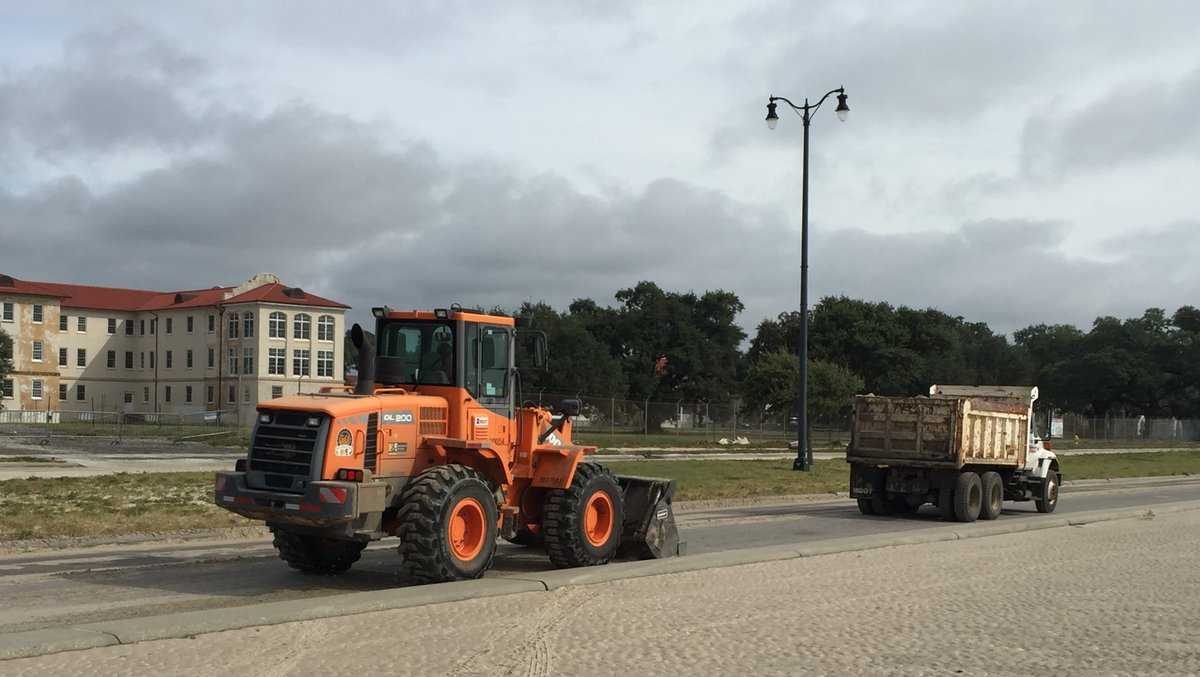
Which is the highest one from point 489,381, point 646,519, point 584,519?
point 489,381

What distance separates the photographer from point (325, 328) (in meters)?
106

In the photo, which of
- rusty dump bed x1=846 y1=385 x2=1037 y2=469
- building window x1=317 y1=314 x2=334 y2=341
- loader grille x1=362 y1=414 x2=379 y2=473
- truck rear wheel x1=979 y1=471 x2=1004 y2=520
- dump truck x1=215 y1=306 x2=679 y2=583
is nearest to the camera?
dump truck x1=215 y1=306 x2=679 y2=583

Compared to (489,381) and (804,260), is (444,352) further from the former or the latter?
(804,260)

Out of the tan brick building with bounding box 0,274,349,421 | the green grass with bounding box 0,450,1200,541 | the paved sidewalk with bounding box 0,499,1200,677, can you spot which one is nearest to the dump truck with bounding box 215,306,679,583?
the paved sidewalk with bounding box 0,499,1200,677

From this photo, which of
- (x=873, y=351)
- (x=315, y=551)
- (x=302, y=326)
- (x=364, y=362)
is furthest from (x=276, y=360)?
(x=364, y=362)

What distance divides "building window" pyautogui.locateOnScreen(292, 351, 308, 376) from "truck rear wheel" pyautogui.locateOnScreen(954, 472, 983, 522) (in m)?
87.5

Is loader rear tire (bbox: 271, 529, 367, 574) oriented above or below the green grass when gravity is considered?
above

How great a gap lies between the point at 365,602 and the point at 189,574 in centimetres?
361

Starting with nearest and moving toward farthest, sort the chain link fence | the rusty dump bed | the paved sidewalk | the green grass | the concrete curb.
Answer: the paved sidewalk < the concrete curb < the green grass < the rusty dump bed < the chain link fence

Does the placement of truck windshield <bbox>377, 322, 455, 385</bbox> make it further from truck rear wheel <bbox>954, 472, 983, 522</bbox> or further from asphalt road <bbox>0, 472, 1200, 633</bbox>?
truck rear wheel <bbox>954, 472, 983, 522</bbox>

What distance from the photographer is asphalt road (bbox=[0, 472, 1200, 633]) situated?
35.6ft

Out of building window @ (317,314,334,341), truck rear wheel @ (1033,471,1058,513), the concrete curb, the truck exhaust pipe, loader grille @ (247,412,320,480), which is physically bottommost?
truck rear wheel @ (1033,471,1058,513)

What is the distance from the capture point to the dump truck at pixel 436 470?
11.7m

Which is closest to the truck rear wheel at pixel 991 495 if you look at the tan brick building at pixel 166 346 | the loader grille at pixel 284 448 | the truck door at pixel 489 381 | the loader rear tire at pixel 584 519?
the loader rear tire at pixel 584 519
